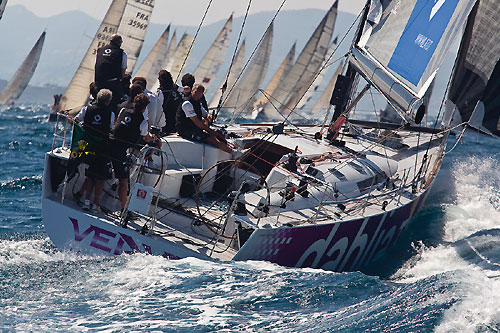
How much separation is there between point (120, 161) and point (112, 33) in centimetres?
1796

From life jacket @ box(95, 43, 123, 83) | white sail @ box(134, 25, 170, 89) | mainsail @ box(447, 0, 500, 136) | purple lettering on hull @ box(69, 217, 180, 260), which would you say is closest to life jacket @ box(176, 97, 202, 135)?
life jacket @ box(95, 43, 123, 83)

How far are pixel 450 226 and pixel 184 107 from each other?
452cm

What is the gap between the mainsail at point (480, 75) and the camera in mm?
9070

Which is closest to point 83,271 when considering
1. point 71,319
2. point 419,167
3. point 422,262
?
point 71,319

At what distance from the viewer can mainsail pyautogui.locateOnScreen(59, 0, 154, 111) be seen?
22.8 meters

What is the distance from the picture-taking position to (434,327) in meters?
4.96

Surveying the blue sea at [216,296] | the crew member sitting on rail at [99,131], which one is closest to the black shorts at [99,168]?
the crew member sitting on rail at [99,131]

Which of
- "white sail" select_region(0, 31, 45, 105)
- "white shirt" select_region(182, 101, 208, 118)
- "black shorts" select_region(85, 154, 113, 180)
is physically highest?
"white shirt" select_region(182, 101, 208, 118)

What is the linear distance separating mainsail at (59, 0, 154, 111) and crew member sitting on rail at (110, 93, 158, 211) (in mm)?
16803

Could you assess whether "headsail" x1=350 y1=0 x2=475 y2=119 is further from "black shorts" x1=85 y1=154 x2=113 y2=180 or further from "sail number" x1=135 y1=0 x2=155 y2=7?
"sail number" x1=135 y1=0 x2=155 y2=7

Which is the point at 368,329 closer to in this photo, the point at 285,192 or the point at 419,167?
the point at 285,192

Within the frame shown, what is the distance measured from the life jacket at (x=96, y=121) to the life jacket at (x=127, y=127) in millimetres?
129

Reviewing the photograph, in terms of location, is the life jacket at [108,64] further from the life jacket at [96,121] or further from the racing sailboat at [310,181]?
the life jacket at [96,121]

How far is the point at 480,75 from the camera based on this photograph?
9156 millimetres
